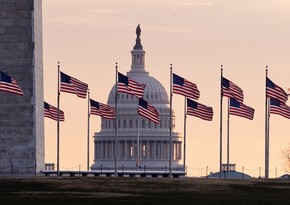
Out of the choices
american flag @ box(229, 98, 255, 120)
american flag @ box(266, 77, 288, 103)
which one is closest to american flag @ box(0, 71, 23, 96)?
american flag @ box(266, 77, 288, 103)

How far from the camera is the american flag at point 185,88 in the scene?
423 ft

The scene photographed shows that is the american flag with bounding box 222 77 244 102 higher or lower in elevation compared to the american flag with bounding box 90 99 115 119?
higher

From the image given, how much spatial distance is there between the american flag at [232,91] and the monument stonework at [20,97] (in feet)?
53.0

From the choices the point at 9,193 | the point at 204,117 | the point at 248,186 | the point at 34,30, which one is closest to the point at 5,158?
the point at 34,30

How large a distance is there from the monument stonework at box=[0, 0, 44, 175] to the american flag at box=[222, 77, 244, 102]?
16.2 metres

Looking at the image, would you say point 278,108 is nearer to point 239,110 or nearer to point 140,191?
point 239,110

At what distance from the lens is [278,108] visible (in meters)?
131

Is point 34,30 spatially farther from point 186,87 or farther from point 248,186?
point 248,186

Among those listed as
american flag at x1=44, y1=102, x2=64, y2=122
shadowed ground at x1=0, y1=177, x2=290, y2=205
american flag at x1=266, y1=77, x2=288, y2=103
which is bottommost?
shadowed ground at x1=0, y1=177, x2=290, y2=205

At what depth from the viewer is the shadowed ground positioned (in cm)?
7975

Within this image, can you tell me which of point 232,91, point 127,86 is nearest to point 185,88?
point 232,91

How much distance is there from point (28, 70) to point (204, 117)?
1709 cm

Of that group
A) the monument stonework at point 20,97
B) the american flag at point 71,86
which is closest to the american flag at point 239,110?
the american flag at point 71,86

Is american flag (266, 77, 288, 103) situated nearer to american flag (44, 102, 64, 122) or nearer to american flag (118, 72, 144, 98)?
american flag (118, 72, 144, 98)
